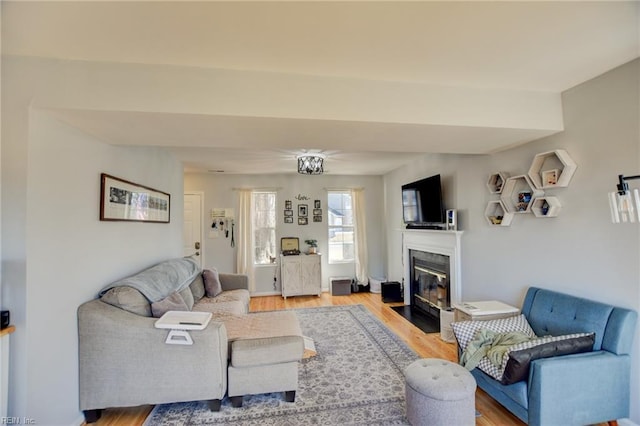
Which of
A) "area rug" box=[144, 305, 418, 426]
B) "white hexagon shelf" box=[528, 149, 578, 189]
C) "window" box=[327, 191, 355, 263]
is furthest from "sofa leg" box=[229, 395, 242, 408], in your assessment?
"window" box=[327, 191, 355, 263]

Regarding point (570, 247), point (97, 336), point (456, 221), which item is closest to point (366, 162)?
point (456, 221)

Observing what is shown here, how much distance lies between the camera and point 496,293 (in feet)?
10.2

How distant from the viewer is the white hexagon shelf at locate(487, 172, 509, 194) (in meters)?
2.92

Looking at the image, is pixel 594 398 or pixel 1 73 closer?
pixel 1 73

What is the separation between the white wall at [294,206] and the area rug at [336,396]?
8.57 feet

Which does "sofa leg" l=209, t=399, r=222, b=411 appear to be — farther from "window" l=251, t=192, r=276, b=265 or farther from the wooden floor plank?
"window" l=251, t=192, r=276, b=265

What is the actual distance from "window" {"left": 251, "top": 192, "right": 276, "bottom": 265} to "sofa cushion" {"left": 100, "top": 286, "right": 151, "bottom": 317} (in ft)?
11.6

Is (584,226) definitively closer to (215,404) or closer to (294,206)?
(215,404)

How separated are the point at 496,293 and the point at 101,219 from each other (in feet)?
12.3

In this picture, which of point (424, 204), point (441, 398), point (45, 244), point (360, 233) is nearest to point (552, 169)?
point (424, 204)

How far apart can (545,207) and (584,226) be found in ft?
1.01

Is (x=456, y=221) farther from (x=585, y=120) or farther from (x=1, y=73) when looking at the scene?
(x=1, y=73)

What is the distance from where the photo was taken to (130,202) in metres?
2.86

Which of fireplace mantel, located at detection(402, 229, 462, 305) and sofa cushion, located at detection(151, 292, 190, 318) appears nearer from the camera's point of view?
sofa cushion, located at detection(151, 292, 190, 318)
